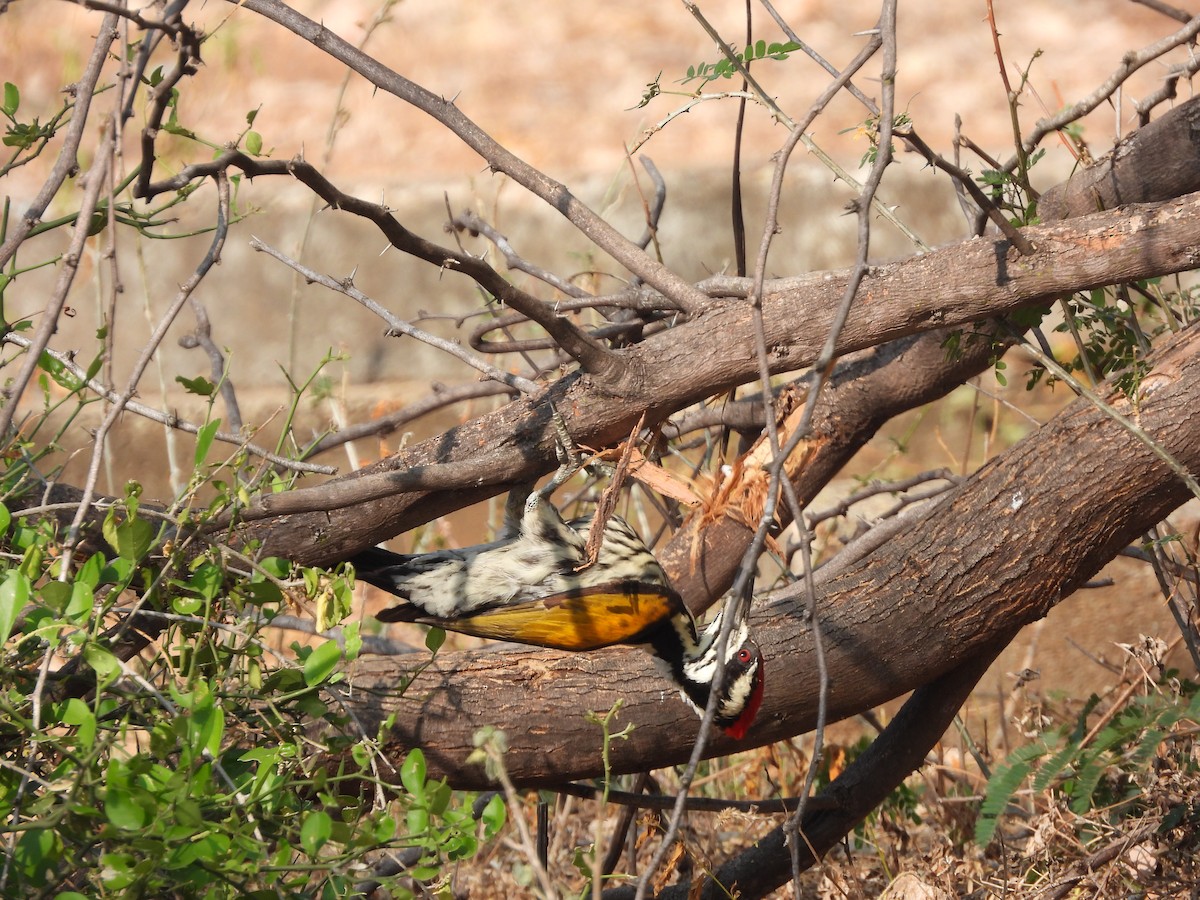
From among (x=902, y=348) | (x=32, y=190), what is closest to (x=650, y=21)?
(x=32, y=190)

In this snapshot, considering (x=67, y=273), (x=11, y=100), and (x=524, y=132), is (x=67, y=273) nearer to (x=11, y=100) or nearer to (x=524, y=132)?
(x=11, y=100)

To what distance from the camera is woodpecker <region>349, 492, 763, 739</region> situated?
3.18 m

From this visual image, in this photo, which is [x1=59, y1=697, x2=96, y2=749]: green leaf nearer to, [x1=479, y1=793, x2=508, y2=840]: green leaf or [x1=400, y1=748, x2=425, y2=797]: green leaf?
[x1=400, y1=748, x2=425, y2=797]: green leaf

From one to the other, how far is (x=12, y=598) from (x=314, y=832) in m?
0.51

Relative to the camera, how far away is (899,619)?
8.49ft

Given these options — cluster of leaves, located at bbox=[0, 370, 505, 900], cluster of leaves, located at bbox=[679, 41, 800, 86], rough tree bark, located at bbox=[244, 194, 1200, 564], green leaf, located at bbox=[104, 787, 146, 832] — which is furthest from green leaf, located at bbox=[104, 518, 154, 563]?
cluster of leaves, located at bbox=[679, 41, 800, 86]

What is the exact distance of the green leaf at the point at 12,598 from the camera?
1.51 m

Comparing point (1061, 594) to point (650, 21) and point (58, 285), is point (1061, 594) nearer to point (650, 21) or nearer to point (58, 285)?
point (58, 285)

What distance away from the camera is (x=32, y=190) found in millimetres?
7156

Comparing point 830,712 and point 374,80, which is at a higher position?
point 374,80

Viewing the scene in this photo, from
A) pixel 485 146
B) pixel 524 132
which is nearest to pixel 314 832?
pixel 485 146

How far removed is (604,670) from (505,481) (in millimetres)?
570

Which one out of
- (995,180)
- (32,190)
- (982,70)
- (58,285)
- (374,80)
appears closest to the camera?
(58,285)

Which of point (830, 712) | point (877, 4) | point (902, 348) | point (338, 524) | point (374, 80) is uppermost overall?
point (877, 4)
